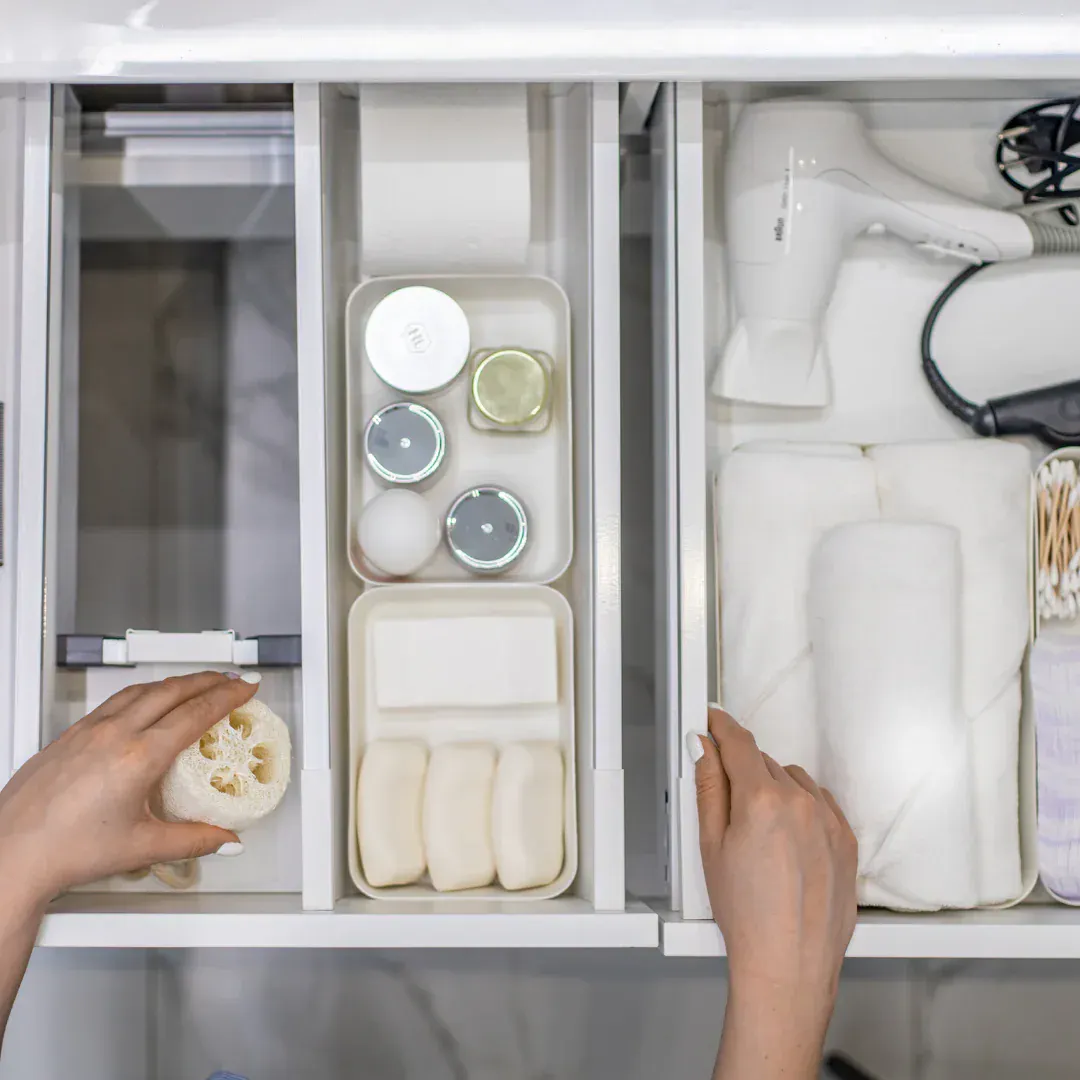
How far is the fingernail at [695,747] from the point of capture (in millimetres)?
719

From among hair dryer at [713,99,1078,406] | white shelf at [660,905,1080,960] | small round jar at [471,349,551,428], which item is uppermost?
hair dryer at [713,99,1078,406]

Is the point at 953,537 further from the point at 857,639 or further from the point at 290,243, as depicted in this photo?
the point at 290,243

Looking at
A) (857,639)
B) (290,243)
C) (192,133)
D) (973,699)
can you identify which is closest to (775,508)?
(857,639)

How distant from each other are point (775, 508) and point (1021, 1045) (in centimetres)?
70

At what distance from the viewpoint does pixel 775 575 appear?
0.79 metres

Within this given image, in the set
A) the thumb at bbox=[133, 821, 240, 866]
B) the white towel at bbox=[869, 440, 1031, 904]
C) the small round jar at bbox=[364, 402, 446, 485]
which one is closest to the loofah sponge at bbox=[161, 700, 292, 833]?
the thumb at bbox=[133, 821, 240, 866]

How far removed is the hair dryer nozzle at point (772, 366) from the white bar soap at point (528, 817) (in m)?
0.37

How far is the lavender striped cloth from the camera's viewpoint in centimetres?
77

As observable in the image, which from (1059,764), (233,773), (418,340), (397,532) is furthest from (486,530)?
(1059,764)

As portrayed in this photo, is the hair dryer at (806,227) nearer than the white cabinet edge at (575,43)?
No

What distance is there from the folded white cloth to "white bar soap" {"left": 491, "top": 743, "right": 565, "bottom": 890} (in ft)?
0.80

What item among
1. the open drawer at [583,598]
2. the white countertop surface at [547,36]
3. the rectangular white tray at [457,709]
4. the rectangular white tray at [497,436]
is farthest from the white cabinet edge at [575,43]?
the rectangular white tray at [457,709]

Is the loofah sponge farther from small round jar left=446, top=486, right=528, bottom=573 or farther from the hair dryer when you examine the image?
the hair dryer

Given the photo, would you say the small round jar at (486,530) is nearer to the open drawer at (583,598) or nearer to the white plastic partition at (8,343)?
the open drawer at (583,598)
